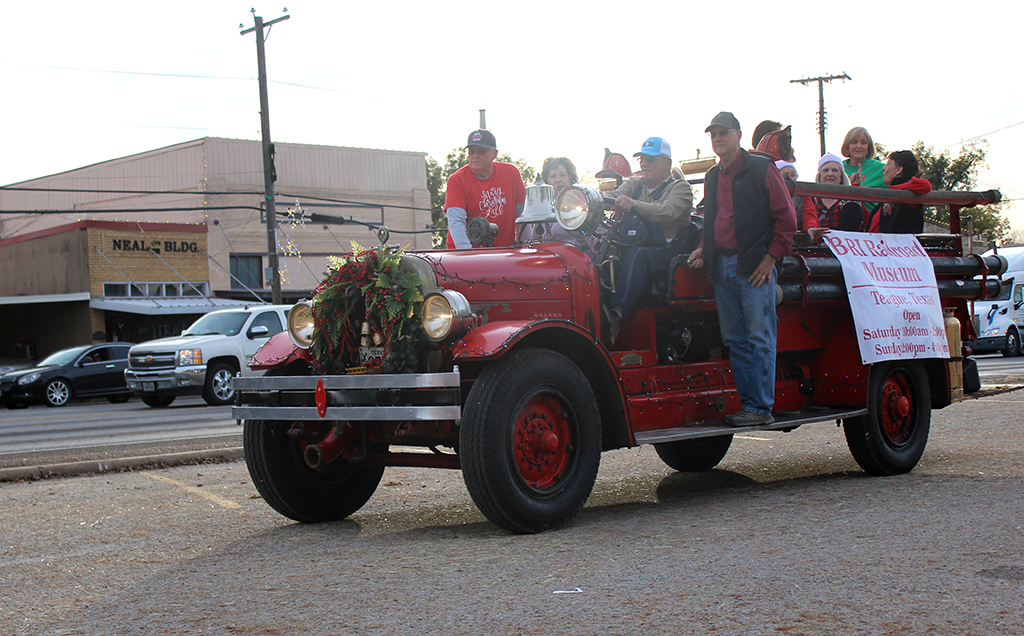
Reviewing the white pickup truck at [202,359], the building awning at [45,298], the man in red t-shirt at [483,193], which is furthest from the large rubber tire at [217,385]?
the building awning at [45,298]

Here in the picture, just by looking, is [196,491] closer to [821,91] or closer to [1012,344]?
[1012,344]

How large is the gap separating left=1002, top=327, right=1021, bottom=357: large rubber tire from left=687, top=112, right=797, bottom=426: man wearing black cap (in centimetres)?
2422

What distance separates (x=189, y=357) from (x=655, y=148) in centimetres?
1410

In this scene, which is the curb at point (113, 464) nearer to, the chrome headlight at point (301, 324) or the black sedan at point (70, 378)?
the chrome headlight at point (301, 324)

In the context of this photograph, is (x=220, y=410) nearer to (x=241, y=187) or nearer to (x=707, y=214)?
(x=707, y=214)

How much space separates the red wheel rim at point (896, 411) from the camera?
24.4 feet

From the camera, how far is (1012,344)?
27.9 m

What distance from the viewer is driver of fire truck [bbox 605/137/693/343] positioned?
6.38 metres

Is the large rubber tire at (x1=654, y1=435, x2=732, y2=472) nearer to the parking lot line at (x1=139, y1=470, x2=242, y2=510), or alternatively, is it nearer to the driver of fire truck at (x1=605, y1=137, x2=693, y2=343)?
the driver of fire truck at (x1=605, y1=137, x2=693, y2=343)

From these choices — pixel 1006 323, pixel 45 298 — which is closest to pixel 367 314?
pixel 1006 323

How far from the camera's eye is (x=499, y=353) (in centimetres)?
504

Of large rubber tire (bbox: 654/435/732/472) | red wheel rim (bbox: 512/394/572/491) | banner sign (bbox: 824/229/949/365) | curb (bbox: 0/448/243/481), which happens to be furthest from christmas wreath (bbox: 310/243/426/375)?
curb (bbox: 0/448/243/481)

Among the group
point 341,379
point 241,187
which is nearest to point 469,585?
point 341,379

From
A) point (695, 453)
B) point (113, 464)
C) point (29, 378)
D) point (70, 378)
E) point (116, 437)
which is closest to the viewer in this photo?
point (695, 453)
